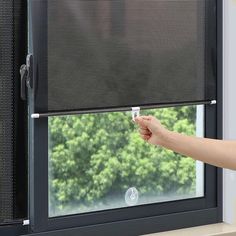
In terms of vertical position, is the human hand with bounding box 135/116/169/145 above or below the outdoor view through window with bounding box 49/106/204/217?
above

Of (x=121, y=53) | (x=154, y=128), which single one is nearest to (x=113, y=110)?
(x=121, y=53)

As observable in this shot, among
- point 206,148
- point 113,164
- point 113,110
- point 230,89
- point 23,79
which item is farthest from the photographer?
point 230,89

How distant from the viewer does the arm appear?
1.88 meters

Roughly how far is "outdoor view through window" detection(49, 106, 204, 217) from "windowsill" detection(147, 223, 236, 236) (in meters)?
0.17

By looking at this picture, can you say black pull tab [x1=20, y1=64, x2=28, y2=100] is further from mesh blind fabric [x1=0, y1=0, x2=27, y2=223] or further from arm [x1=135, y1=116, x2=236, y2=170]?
arm [x1=135, y1=116, x2=236, y2=170]

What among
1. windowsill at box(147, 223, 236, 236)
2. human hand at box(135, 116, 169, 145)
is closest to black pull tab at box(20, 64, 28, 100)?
human hand at box(135, 116, 169, 145)

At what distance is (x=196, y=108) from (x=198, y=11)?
18.5 inches

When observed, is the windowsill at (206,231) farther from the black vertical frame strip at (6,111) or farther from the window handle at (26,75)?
the window handle at (26,75)

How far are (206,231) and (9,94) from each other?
111 cm

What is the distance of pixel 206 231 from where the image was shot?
9.05ft

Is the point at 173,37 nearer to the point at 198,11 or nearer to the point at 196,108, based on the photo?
the point at 198,11

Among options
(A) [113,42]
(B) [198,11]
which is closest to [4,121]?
(A) [113,42]

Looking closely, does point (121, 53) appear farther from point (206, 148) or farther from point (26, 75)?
point (206, 148)

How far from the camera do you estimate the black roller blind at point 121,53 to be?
2379mm
